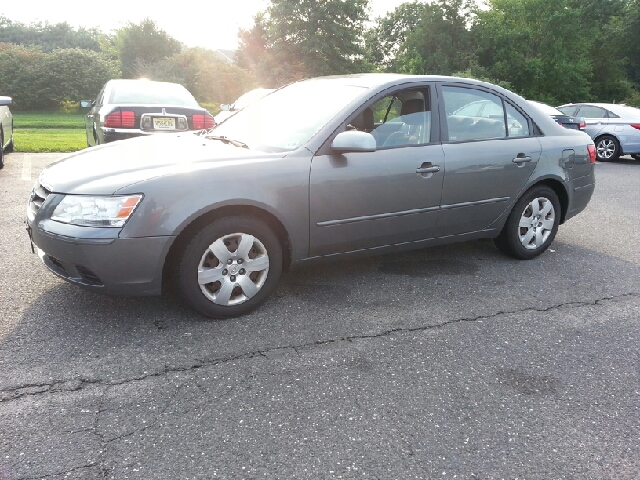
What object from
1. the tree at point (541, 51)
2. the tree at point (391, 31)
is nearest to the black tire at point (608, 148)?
the tree at point (541, 51)

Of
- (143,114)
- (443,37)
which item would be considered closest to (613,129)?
(143,114)

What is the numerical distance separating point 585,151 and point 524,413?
11.2 feet

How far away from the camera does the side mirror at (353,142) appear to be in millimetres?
3623

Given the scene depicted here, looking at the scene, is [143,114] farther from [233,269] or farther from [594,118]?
[594,118]

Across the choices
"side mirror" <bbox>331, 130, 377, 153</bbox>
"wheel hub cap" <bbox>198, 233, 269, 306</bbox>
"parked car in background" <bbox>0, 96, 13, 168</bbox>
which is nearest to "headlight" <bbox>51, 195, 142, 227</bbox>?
"wheel hub cap" <bbox>198, 233, 269, 306</bbox>

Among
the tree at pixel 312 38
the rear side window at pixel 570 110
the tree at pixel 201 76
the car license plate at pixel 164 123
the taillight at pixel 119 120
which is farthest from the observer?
the tree at pixel 312 38

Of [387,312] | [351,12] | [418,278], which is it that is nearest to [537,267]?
[418,278]

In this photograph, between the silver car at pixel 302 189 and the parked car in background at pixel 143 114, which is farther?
the parked car in background at pixel 143 114

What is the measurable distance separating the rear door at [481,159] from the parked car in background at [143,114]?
4417mm

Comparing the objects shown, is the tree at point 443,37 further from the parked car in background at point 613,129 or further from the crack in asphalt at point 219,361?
the crack in asphalt at point 219,361

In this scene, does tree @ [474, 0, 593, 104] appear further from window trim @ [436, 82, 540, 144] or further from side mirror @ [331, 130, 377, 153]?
side mirror @ [331, 130, 377, 153]

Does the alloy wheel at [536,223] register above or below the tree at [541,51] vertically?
below

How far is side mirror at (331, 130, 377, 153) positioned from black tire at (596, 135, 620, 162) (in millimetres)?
12218

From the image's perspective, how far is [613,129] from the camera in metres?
13.8
